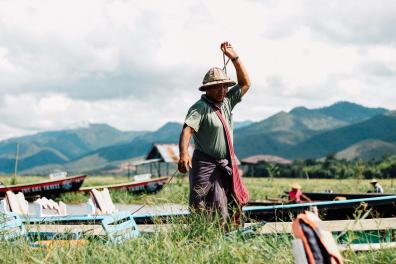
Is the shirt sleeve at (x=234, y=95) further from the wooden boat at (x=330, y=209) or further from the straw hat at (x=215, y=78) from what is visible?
the wooden boat at (x=330, y=209)

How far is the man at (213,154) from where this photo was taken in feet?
19.6

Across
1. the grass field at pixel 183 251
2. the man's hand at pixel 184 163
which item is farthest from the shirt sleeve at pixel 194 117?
the grass field at pixel 183 251

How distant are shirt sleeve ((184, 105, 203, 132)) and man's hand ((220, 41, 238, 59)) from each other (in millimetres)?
845

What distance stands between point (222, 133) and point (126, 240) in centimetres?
173

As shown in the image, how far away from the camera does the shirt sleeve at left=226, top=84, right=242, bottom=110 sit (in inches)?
253

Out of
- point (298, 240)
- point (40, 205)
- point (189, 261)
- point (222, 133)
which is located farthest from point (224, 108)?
point (40, 205)

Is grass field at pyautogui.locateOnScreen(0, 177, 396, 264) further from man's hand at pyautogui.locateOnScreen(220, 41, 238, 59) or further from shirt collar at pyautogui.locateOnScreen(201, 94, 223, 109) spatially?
man's hand at pyautogui.locateOnScreen(220, 41, 238, 59)

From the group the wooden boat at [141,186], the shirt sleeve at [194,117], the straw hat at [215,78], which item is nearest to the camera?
the shirt sleeve at [194,117]

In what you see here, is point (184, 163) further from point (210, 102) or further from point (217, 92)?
point (217, 92)

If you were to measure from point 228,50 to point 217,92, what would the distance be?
0.62 metres

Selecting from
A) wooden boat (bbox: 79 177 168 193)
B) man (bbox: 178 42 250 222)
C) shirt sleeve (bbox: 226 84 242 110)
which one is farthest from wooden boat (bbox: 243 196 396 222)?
wooden boat (bbox: 79 177 168 193)

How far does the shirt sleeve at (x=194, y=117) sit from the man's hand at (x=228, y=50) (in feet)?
2.77

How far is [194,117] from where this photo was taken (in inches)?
235

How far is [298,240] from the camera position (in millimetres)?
3227
